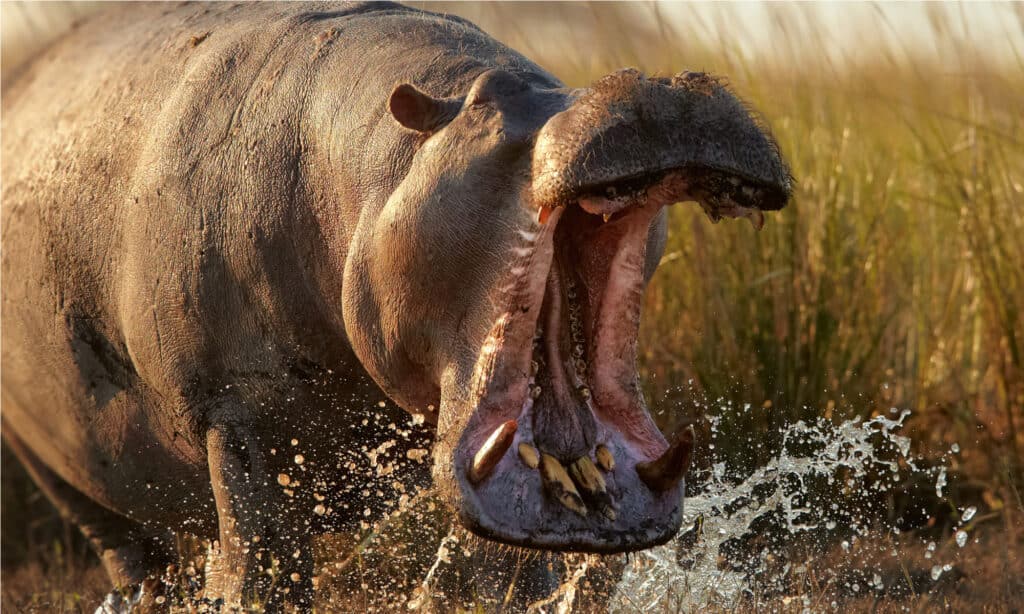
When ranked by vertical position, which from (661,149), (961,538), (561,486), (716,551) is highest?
(661,149)

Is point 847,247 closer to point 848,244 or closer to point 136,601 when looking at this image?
point 848,244

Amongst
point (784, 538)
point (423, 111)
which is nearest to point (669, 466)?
point (423, 111)

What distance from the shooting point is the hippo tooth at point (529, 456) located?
8.02 feet

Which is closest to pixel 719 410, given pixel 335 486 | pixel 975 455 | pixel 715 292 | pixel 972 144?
pixel 715 292

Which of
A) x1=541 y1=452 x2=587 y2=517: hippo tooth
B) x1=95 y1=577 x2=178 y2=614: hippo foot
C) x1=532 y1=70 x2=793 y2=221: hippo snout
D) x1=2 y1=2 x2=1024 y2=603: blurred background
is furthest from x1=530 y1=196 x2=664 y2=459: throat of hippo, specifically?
x1=95 y1=577 x2=178 y2=614: hippo foot

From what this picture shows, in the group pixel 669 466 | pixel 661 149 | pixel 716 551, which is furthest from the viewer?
pixel 716 551

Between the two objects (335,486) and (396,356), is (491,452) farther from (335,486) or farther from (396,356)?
(335,486)

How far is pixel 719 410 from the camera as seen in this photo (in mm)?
4203

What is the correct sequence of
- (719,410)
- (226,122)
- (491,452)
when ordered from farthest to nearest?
(719,410) < (226,122) < (491,452)

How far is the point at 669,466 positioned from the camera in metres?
2.48

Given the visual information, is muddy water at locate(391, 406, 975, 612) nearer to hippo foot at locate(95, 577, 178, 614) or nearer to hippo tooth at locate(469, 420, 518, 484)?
hippo tooth at locate(469, 420, 518, 484)

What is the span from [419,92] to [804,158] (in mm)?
2431

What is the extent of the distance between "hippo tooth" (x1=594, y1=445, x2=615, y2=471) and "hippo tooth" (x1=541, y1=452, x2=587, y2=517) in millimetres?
99

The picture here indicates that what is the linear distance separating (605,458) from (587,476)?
7 centimetres
